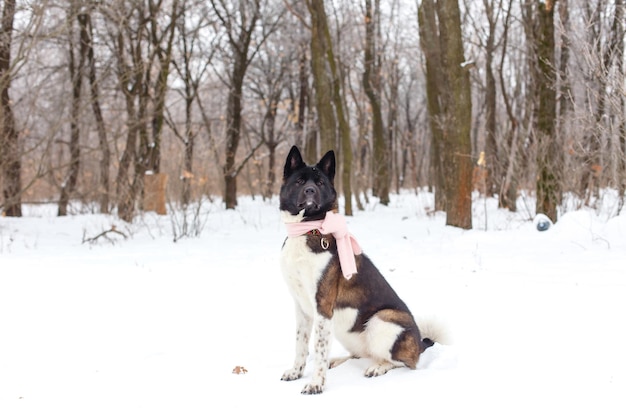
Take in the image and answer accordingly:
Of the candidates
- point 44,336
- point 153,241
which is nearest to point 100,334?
point 44,336

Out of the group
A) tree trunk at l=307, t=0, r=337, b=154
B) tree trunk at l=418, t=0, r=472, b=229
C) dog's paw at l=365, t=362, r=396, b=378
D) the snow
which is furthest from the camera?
tree trunk at l=307, t=0, r=337, b=154

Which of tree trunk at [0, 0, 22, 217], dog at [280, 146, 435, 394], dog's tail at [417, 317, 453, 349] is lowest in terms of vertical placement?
dog's tail at [417, 317, 453, 349]

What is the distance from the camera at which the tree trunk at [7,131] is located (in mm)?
10672

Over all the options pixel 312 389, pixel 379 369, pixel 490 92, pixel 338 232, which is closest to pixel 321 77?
pixel 490 92

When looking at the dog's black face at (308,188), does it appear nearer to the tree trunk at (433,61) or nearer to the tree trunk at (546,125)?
the tree trunk at (546,125)

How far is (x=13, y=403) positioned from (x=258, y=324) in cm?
228

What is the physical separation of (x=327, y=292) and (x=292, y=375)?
2.27ft

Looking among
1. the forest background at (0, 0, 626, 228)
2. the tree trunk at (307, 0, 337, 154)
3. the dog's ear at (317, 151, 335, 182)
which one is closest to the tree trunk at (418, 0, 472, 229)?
the forest background at (0, 0, 626, 228)

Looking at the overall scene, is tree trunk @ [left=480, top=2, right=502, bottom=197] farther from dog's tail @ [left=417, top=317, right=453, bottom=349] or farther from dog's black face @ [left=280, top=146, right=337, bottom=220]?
dog's black face @ [left=280, top=146, right=337, bottom=220]

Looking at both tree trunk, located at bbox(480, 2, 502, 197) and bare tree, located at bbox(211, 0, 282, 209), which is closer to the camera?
tree trunk, located at bbox(480, 2, 502, 197)

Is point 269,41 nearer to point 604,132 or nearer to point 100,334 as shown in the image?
point 604,132

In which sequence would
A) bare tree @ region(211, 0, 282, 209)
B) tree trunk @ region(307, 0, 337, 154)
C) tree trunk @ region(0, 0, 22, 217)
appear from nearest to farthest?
1. tree trunk @ region(0, 0, 22, 217)
2. tree trunk @ region(307, 0, 337, 154)
3. bare tree @ region(211, 0, 282, 209)

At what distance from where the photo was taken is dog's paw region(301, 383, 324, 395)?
3328 mm

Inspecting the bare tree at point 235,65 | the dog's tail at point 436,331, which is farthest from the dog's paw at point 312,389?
the bare tree at point 235,65
